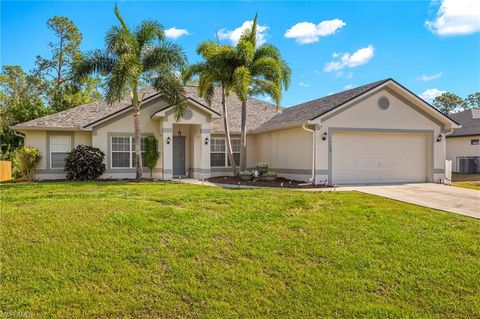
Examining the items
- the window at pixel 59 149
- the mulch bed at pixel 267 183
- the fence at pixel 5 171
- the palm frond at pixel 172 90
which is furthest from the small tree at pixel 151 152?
the fence at pixel 5 171

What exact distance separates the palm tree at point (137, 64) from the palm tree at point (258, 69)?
115 inches

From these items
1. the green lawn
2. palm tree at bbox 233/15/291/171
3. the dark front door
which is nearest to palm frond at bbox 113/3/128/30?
palm tree at bbox 233/15/291/171

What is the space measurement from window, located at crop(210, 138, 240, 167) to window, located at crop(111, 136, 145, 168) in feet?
12.1

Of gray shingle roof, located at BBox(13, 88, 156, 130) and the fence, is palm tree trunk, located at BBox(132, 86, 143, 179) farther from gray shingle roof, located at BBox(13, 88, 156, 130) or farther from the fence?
the fence

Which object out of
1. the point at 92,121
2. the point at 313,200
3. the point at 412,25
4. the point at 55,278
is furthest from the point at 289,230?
the point at 92,121

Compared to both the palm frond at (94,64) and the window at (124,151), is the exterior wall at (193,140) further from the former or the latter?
the palm frond at (94,64)

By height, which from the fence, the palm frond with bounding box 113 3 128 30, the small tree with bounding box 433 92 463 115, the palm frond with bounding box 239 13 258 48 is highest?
the small tree with bounding box 433 92 463 115

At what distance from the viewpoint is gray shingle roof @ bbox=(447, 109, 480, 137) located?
2636 centimetres

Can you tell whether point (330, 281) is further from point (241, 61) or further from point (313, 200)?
point (241, 61)

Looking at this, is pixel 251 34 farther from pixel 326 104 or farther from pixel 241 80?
pixel 326 104

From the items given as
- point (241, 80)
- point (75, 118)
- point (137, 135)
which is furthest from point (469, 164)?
point (75, 118)

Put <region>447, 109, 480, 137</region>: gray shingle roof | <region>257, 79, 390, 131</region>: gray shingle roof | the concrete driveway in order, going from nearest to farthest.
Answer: the concrete driveway, <region>257, 79, 390, 131</region>: gray shingle roof, <region>447, 109, 480, 137</region>: gray shingle roof

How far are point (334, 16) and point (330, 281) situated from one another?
13.1m

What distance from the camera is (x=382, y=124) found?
16828 mm
